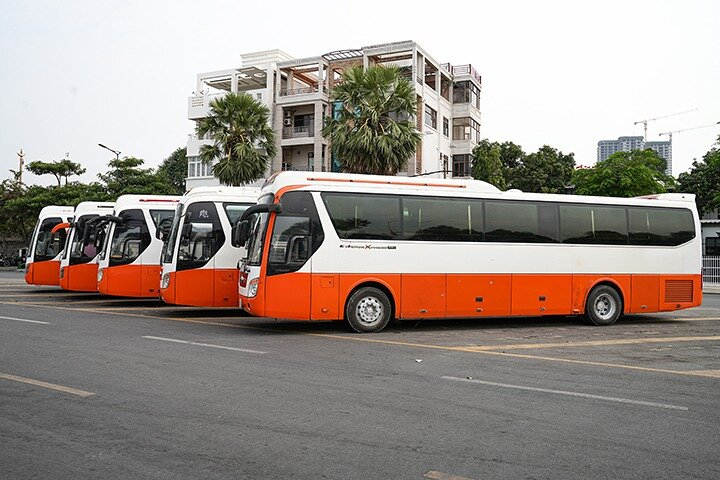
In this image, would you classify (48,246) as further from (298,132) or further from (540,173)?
(540,173)

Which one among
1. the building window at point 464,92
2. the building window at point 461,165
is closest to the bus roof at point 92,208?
the building window at point 461,165

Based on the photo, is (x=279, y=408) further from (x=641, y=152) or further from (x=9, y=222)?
(x=9, y=222)

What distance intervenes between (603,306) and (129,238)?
529 inches

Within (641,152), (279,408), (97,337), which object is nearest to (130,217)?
(97,337)

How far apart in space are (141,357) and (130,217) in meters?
10.6

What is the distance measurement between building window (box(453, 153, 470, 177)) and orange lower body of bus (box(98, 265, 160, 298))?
32550 millimetres

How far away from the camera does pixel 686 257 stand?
16266mm

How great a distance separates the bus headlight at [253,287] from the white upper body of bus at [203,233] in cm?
374

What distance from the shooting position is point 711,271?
109 ft

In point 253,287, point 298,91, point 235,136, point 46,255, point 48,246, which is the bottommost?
point 253,287

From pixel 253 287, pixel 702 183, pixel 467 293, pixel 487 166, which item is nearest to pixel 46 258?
pixel 253 287

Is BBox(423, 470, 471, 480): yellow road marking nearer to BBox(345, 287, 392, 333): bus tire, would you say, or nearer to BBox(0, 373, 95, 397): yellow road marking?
BBox(0, 373, 95, 397): yellow road marking

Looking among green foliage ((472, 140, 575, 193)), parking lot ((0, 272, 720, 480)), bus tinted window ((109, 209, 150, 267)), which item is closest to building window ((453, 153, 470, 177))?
green foliage ((472, 140, 575, 193))

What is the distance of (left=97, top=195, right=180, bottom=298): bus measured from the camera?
18797mm
